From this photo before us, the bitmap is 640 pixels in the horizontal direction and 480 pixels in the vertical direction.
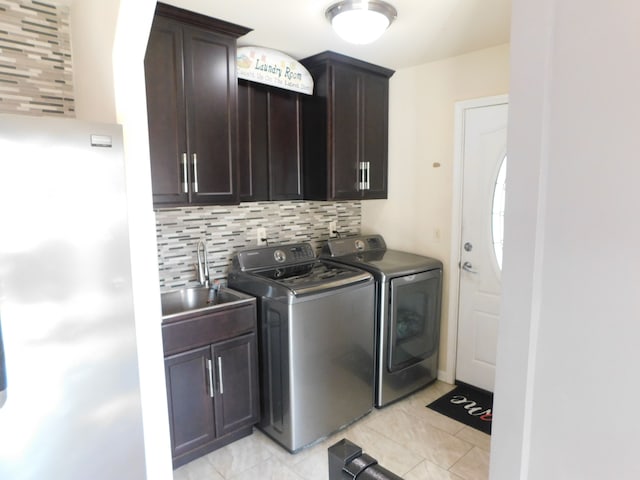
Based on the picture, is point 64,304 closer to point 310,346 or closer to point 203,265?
point 203,265

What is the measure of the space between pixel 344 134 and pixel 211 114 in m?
1.04

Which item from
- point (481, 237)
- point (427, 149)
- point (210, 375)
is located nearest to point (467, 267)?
point (481, 237)

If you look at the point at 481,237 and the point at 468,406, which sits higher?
the point at 481,237

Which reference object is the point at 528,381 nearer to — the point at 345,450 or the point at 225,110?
the point at 345,450

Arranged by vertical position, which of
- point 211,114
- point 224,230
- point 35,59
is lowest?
point 224,230

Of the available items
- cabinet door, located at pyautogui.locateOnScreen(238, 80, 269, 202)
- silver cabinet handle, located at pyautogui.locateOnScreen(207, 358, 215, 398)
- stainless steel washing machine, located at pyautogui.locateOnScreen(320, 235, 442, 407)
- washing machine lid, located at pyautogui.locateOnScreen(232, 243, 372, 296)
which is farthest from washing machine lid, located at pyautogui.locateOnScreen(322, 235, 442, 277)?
silver cabinet handle, located at pyautogui.locateOnScreen(207, 358, 215, 398)

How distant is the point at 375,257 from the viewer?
3154 millimetres

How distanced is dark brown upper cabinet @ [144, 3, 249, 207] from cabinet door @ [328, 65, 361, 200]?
2.53 feet

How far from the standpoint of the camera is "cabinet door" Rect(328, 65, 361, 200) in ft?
9.50

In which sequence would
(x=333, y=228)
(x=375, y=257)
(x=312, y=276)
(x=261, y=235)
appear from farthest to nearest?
(x=333, y=228), (x=375, y=257), (x=261, y=235), (x=312, y=276)

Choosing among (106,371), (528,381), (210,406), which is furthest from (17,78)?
(528,381)

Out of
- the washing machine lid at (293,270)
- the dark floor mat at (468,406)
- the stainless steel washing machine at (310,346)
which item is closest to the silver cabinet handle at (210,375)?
the stainless steel washing machine at (310,346)

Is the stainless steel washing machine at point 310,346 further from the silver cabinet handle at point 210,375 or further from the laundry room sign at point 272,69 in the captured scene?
the laundry room sign at point 272,69

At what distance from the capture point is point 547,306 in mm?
617
